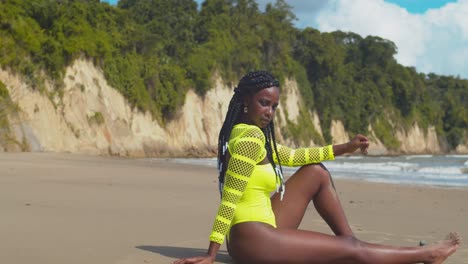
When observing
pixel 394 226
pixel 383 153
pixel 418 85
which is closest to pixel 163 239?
pixel 394 226

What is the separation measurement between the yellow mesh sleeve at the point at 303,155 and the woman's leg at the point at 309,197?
0.05 meters

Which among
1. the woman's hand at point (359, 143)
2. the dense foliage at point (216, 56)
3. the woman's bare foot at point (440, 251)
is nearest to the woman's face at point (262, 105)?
the woman's hand at point (359, 143)

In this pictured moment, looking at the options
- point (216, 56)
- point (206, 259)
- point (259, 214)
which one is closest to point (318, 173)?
point (259, 214)

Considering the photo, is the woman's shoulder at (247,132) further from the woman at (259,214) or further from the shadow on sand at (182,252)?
the shadow on sand at (182,252)

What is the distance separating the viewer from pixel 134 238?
397 centimetres

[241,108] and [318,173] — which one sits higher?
[241,108]

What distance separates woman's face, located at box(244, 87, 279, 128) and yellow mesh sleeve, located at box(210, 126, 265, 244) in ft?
0.71

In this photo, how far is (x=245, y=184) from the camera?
9.32 feet

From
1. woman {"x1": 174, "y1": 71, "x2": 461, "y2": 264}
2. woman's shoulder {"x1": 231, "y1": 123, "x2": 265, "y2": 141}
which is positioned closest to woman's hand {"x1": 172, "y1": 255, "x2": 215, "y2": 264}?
woman {"x1": 174, "y1": 71, "x2": 461, "y2": 264}

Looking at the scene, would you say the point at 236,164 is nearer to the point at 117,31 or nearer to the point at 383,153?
the point at 117,31

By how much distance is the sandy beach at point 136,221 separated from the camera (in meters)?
3.45

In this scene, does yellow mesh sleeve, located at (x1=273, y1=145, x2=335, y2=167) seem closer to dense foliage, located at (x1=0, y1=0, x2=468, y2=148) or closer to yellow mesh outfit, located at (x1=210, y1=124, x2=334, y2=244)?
yellow mesh outfit, located at (x1=210, y1=124, x2=334, y2=244)

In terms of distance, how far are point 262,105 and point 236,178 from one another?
448 millimetres

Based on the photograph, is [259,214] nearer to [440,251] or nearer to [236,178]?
[236,178]
